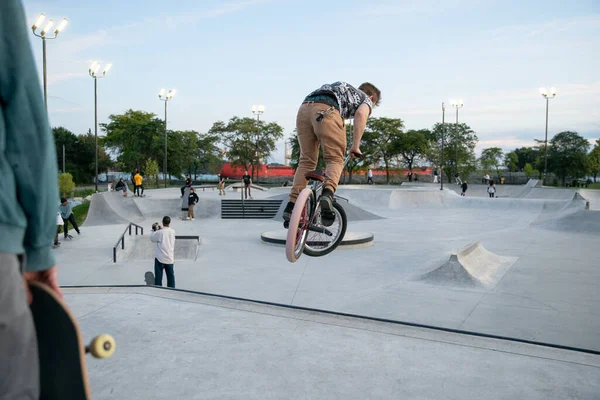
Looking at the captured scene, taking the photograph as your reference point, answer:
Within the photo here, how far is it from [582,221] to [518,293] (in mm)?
12887

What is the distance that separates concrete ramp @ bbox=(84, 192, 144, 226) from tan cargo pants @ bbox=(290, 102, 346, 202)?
2134 centimetres

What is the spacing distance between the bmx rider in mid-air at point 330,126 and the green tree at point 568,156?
6284 centimetres

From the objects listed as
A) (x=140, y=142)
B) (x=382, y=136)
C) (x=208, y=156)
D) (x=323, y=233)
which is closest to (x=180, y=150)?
(x=140, y=142)

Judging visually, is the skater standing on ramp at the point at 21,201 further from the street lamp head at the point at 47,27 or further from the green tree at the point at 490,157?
the green tree at the point at 490,157

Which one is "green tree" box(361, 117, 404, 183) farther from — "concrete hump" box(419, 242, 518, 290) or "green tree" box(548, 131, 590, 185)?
"concrete hump" box(419, 242, 518, 290)

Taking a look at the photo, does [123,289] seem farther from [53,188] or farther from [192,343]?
[53,188]

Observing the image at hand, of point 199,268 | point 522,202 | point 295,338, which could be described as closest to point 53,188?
point 295,338

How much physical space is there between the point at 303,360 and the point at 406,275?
8711 mm

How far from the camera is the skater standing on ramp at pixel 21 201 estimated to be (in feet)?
3.84

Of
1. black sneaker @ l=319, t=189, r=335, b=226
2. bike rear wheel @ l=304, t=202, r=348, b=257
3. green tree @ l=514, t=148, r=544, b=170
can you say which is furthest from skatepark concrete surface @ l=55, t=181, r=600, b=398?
green tree @ l=514, t=148, r=544, b=170

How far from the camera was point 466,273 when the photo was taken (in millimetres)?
11789

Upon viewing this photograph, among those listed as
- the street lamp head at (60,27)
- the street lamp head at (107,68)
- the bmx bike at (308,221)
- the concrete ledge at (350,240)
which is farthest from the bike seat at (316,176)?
the street lamp head at (107,68)

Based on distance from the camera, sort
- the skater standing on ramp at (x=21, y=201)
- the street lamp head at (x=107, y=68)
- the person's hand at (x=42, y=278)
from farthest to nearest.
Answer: the street lamp head at (x=107, y=68) < the person's hand at (x=42, y=278) < the skater standing on ramp at (x=21, y=201)

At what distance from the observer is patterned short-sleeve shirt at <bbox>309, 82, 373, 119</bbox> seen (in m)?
4.42
